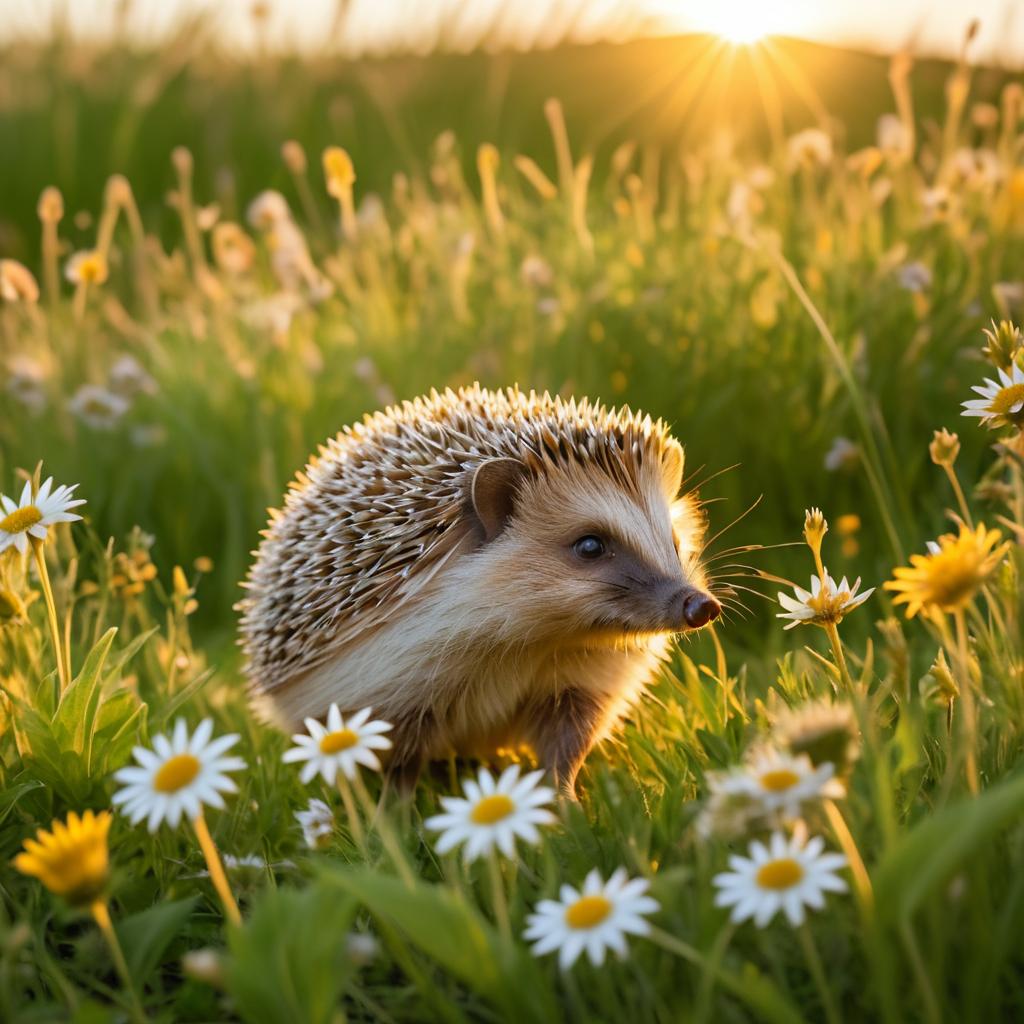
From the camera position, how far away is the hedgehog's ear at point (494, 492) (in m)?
3.93

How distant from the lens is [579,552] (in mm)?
3977

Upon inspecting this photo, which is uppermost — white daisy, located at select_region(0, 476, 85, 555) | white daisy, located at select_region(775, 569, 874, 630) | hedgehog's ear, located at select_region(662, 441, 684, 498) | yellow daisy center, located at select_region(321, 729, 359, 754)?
hedgehog's ear, located at select_region(662, 441, 684, 498)

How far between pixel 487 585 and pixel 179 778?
1586 mm

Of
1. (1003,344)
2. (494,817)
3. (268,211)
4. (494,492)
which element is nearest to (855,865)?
(494,817)

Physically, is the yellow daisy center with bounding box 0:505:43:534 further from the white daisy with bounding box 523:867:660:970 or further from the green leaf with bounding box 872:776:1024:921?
the green leaf with bounding box 872:776:1024:921

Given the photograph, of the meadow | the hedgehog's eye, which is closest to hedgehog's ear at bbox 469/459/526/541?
the hedgehog's eye

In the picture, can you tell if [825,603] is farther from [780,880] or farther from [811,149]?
[811,149]

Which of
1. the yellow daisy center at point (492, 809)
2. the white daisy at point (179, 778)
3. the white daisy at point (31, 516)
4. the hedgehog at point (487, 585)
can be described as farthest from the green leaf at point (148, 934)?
the hedgehog at point (487, 585)

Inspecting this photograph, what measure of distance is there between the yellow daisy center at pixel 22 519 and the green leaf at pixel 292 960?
4.60 feet

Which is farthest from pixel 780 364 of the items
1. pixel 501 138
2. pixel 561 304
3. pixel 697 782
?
pixel 501 138

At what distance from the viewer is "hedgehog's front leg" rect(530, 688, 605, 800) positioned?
4082 mm

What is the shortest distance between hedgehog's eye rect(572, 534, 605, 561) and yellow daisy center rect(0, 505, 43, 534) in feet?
5.17

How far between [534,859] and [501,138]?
12.5 metres

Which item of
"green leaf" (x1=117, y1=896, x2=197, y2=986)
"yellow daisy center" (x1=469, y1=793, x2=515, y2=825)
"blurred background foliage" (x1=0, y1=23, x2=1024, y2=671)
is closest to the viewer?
"yellow daisy center" (x1=469, y1=793, x2=515, y2=825)
